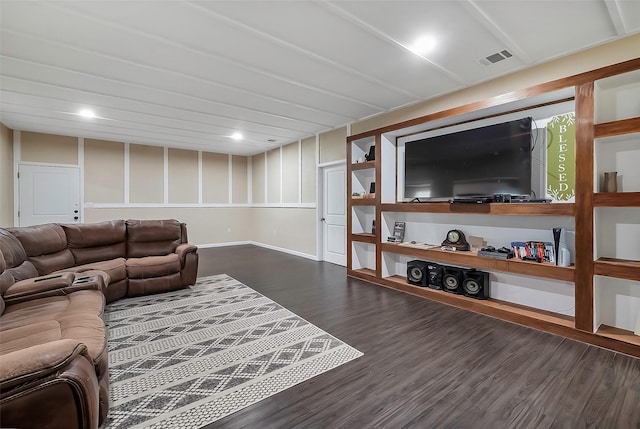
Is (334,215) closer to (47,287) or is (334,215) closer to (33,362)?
(47,287)

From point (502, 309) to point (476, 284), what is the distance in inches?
15.8

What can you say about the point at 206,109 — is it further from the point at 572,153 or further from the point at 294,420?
the point at 572,153

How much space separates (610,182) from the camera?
8.47 ft

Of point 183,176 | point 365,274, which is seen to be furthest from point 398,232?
point 183,176

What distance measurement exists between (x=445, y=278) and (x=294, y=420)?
274 cm

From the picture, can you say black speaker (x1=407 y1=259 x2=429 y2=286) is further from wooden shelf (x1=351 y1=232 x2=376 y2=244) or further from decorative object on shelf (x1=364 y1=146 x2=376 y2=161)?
decorative object on shelf (x1=364 y1=146 x2=376 y2=161)

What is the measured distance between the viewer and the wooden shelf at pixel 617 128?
7.62ft

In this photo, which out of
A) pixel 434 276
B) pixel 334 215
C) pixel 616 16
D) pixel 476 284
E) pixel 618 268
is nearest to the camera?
pixel 616 16

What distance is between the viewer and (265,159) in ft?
27.3

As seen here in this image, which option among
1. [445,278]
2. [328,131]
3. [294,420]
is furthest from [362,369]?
[328,131]

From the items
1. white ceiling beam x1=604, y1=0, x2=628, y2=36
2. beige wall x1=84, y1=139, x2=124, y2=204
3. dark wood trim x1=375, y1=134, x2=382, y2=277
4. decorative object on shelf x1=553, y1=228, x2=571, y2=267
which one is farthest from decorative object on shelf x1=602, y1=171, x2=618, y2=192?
beige wall x1=84, y1=139, x2=124, y2=204

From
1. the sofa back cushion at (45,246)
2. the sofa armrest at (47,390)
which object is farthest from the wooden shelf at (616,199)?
the sofa back cushion at (45,246)

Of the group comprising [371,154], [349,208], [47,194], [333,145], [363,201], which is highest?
[333,145]

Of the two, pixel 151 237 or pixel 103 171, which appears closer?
pixel 151 237
